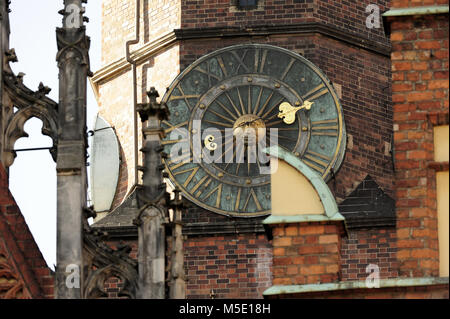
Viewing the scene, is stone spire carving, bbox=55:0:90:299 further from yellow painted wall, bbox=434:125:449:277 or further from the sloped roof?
the sloped roof

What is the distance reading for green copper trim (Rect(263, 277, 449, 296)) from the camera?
24594 millimetres

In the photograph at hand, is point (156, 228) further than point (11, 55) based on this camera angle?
No

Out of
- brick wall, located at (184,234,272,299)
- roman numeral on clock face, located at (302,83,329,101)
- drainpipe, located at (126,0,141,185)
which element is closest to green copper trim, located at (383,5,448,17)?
brick wall, located at (184,234,272,299)

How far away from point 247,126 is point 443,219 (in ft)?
35.1

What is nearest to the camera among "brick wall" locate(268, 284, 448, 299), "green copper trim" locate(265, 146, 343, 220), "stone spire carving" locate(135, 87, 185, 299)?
"brick wall" locate(268, 284, 448, 299)

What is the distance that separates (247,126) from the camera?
35.7 metres

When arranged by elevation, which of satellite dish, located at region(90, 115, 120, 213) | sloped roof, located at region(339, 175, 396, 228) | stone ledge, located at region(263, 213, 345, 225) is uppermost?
satellite dish, located at region(90, 115, 120, 213)

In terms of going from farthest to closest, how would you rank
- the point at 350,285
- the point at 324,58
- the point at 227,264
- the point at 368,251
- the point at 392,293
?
the point at 324,58, the point at 227,264, the point at 368,251, the point at 350,285, the point at 392,293

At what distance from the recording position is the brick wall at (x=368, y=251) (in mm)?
35031

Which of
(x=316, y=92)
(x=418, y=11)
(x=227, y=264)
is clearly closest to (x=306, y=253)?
(x=418, y=11)

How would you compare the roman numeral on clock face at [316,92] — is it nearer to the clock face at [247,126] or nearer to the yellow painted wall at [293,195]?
the clock face at [247,126]

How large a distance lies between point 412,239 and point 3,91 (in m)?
5.72

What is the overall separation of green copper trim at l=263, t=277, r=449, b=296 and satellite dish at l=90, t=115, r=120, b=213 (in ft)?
38.4

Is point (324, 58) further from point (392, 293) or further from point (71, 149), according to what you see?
point (392, 293)
